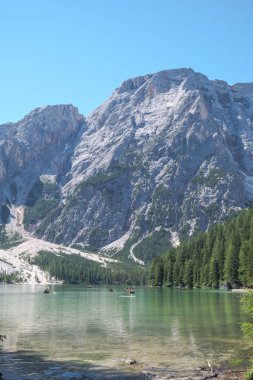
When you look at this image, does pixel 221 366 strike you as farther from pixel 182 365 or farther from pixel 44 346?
pixel 44 346

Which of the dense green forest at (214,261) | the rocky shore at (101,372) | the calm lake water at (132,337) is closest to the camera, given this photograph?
the rocky shore at (101,372)

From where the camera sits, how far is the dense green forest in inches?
5154

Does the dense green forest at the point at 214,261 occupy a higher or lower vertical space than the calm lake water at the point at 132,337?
higher

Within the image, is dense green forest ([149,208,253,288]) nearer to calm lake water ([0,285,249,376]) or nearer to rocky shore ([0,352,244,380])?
calm lake water ([0,285,249,376])

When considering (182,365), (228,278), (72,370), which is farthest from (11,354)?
(228,278)

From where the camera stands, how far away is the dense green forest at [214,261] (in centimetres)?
13091

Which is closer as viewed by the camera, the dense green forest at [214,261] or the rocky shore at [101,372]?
the rocky shore at [101,372]

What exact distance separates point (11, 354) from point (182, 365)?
541 inches

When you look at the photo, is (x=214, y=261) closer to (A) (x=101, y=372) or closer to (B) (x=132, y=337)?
(B) (x=132, y=337)

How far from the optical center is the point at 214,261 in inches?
5733

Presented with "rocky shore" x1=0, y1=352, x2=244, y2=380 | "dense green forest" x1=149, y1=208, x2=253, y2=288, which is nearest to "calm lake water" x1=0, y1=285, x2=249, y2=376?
"rocky shore" x1=0, y1=352, x2=244, y2=380

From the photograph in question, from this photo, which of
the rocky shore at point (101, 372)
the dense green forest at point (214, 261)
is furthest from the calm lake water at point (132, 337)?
the dense green forest at point (214, 261)

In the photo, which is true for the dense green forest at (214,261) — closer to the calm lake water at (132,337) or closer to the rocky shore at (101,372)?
the calm lake water at (132,337)

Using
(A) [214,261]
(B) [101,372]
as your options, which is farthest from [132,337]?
(A) [214,261]
